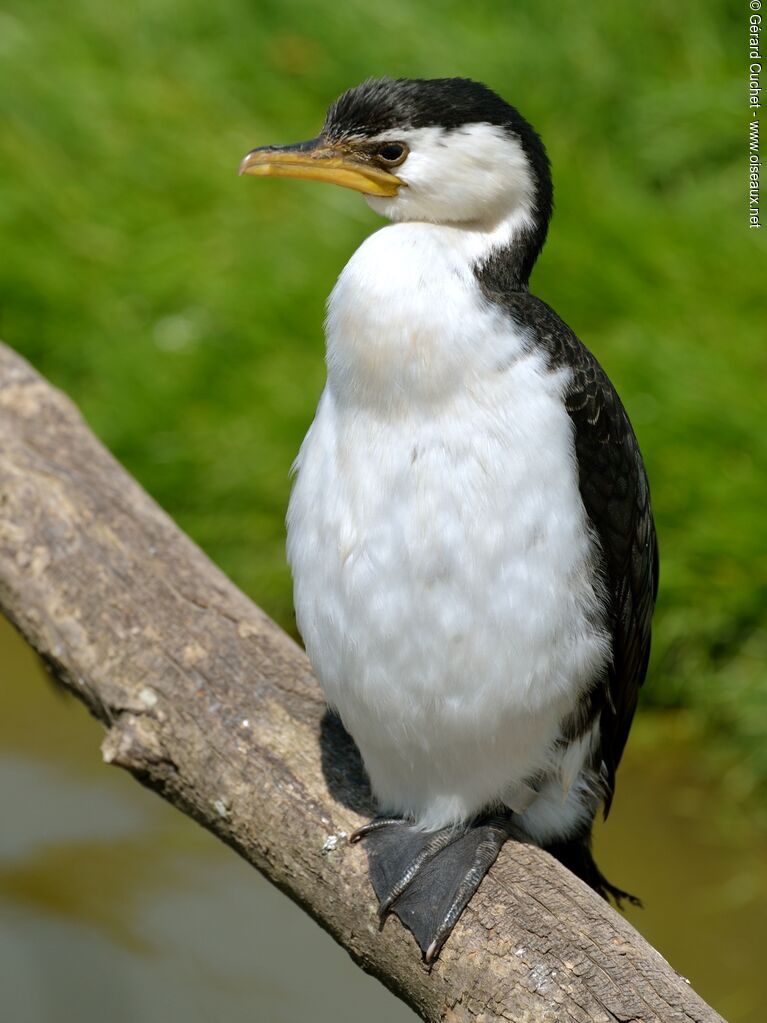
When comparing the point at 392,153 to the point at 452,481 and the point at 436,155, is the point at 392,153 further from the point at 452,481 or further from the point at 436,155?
the point at 452,481

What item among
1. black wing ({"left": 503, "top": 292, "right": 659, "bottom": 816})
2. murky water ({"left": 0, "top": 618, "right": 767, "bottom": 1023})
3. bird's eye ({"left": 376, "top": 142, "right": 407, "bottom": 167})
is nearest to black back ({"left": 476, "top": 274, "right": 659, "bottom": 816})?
black wing ({"left": 503, "top": 292, "right": 659, "bottom": 816})

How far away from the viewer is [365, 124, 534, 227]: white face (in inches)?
90.7

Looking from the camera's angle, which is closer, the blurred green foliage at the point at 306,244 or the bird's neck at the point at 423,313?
the bird's neck at the point at 423,313

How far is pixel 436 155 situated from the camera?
91.1 inches

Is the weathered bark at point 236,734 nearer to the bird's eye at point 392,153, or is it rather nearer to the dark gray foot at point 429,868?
the dark gray foot at point 429,868

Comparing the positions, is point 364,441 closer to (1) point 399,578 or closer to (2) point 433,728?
(1) point 399,578

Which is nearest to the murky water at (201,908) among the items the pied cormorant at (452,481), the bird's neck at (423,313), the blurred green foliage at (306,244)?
the blurred green foliage at (306,244)

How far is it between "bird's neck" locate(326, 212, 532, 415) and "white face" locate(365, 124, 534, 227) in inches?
1.1

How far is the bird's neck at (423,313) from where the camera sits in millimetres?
2283

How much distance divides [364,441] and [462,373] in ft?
0.65

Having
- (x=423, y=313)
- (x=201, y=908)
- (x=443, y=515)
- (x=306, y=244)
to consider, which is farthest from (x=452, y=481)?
(x=306, y=244)

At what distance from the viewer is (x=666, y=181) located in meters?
5.63

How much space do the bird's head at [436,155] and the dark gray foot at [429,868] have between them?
3.33 ft

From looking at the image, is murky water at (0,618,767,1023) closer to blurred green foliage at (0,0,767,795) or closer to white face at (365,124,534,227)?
blurred green foliage at (0,0,767,795)
